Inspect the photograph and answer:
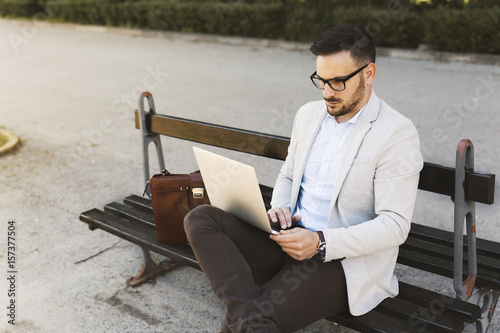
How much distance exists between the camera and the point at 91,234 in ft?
14.6

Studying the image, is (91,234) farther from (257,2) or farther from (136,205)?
(257,2)

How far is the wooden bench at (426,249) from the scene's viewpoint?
2.50 metres

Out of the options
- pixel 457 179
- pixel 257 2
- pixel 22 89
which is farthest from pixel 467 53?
pixel 457 179

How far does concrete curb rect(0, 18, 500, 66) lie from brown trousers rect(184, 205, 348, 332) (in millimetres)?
8780

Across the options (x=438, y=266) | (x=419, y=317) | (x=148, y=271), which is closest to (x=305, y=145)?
(x=438, y=266)

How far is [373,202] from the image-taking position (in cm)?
267

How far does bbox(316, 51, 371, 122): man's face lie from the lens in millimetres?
2576

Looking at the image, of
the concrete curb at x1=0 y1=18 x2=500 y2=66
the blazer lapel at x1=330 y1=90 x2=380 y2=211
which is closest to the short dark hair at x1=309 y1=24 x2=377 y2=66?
the blazer lapel at x1=330 y1=90 x2=380 y2=211

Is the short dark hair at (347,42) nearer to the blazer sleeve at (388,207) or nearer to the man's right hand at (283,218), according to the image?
the blazer sleeve at (388,207)

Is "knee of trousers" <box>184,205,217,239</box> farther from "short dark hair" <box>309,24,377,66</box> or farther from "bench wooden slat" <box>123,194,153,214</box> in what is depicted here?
"bench wooden slat" <box>123,194,153,214</box>

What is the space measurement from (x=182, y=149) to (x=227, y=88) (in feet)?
9.91

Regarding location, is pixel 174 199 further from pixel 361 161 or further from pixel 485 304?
pixel 485 304

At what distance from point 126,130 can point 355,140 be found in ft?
16.3

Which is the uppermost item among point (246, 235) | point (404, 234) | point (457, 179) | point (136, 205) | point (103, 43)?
point (457, 179)
